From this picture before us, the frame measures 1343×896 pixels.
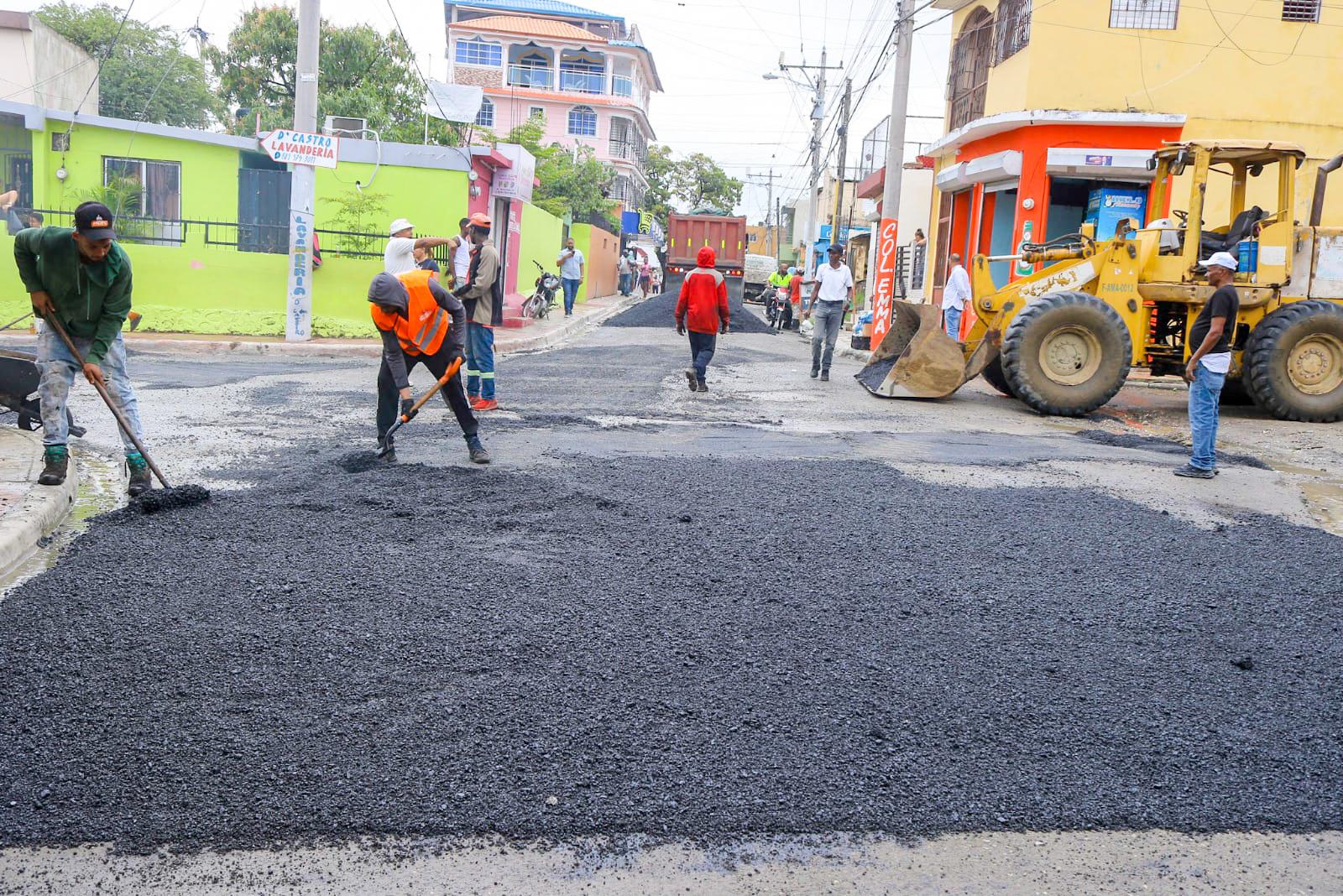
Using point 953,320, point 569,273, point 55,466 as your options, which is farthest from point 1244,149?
point 569,273

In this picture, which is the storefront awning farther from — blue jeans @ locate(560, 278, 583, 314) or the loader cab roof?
blue jeans @ locate(560, 278, 583, 314)

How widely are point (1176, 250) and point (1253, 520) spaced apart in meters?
6.14

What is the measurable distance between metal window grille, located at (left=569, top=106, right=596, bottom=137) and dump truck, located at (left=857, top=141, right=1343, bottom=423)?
5768cm

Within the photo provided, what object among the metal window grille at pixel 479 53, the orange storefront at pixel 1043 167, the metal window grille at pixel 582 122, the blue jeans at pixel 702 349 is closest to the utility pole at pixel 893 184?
the orange storefront at pixel 1043 167

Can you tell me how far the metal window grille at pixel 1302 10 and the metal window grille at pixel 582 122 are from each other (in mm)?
52088

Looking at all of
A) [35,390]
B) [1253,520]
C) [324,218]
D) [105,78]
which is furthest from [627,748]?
[105,78]

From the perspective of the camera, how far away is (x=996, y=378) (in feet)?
46.2

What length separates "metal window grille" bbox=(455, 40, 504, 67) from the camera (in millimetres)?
66500

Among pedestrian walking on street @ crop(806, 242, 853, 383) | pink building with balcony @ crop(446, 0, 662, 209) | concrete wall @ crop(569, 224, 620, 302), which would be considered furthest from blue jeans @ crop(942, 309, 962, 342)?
pink building with balcony @ crop(446, 0, 662, 209)

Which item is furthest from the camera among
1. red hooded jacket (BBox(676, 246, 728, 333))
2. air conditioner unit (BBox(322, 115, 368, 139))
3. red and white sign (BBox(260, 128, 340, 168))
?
air conditioner unit (BBox(322, 115, 368, 139))

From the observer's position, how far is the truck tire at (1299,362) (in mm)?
12250

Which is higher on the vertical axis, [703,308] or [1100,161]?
[1100,161]

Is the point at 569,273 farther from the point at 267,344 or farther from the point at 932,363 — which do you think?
the point at 932,363

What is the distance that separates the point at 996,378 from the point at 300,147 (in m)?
9.74
